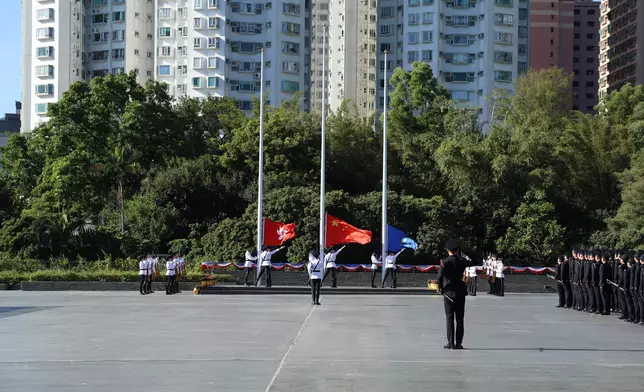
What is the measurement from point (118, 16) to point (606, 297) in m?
86.4

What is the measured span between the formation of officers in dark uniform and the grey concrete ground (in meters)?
0.87

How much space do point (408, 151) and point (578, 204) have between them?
11.2 meters

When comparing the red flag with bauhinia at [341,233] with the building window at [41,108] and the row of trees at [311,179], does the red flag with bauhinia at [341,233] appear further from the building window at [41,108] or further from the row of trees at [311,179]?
the building window at [41,108]

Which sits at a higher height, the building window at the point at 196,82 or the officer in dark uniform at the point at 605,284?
the building window at the point at 196,82

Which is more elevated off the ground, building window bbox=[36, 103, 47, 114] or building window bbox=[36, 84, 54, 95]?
building window bbox=[36, 84, 54, 95]

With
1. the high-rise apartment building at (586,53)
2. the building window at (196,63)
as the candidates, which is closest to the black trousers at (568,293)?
the building window at (196,63)

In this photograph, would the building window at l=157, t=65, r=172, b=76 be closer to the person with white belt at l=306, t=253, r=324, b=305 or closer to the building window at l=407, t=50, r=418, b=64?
the building window at l=407, t=50, r=418, b=64

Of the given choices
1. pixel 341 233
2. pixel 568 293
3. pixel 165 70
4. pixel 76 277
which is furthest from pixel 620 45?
pixel 568 293

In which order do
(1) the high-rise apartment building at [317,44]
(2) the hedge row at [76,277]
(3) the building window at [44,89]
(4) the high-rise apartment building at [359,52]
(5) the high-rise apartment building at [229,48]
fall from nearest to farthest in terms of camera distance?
(2) the hedge row at [76,277], (5) the high-rise apartment building at [229,48], (3) the building window at [44,89], (4) the high-rise apartment building at [359,52], (1) the high-rise apartment building at [317,44]

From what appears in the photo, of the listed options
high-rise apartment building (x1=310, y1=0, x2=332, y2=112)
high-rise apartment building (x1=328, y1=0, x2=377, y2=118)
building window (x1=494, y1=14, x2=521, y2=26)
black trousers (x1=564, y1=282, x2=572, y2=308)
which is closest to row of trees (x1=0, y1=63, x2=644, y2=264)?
black trousers (x1=564, y1=282, x2=572, y2=308)

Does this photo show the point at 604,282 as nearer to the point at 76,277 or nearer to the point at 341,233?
the point at 341,233

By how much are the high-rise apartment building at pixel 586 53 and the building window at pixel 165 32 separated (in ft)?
190

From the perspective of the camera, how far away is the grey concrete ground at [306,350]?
13719mm

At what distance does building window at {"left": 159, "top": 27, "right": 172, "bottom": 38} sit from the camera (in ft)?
344
